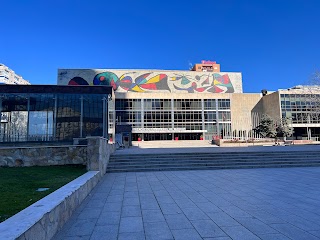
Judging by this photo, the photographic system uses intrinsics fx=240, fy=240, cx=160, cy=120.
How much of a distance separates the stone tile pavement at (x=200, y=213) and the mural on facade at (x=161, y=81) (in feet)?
236

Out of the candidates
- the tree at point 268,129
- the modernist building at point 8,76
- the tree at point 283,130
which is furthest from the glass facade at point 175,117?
the modernist building at point 8,76

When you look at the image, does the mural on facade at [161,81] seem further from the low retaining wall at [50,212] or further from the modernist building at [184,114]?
the low retaining wall at [50,212]

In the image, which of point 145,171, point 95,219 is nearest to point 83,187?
point 95,219

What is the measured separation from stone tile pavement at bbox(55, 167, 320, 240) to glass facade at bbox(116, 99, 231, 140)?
5484 centimetres

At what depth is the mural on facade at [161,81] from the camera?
77875mm

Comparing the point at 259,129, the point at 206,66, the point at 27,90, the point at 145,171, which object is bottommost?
the point at 145,171

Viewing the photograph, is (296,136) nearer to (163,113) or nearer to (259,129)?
(259,129)

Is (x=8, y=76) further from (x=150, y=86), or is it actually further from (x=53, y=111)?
(x=53, y=111)

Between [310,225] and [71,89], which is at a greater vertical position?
[71,89]

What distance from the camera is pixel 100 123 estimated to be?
31203mm

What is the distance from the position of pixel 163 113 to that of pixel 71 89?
116 feet

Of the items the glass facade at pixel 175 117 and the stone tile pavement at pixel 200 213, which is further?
the glass facade at pixel 175 117

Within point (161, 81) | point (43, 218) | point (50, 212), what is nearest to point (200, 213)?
point (50, 212)

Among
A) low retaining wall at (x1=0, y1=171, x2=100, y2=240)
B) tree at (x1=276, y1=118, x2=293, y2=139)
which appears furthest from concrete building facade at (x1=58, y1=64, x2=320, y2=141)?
low retaining wall at (x1=0, y1=171, x2=100, y2=240)
